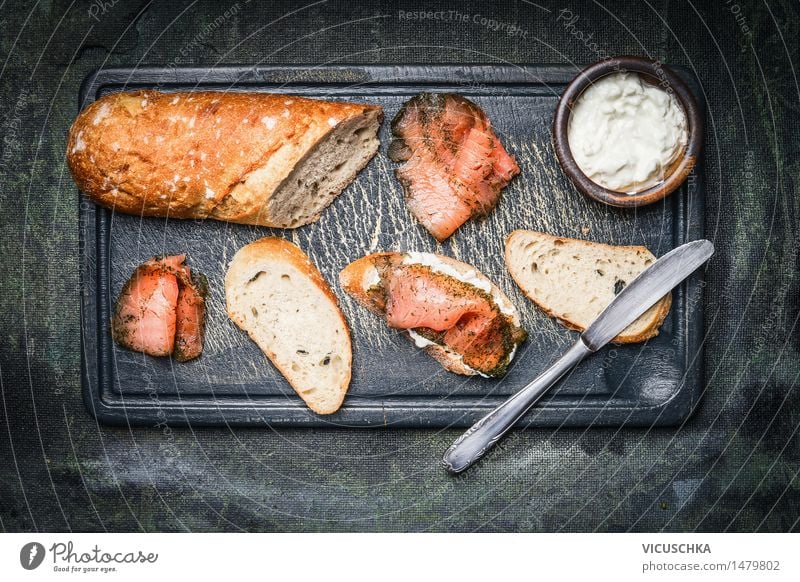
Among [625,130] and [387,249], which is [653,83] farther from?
[387,249]

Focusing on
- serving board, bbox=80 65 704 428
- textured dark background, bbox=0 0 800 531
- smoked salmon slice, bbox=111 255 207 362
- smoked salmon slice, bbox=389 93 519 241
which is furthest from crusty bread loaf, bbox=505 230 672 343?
smoked salmon slice, bbox=111 255 207 362

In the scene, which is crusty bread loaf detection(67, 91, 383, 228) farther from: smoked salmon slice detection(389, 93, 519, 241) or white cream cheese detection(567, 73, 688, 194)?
white cream cheese detection(567, 73, 688, 194)

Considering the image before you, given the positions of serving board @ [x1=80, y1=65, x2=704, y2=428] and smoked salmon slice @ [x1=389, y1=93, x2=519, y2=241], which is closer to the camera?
smoked salmon slice @ [x1=389, y1=93, x2=519, y2=241]

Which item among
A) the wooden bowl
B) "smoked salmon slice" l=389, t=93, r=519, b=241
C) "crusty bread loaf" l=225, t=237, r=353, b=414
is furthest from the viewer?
"crusty bread loaf" l=225, t=237, r=353, b=414

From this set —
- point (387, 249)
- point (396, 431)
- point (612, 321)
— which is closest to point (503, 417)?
point (396, 431)

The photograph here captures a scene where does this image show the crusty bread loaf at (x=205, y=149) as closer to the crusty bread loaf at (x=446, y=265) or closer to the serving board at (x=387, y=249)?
→ the serving board at (x=387, y=249)

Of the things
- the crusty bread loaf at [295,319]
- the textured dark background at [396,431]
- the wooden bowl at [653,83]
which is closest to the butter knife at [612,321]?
the textured dark background at [396,431]

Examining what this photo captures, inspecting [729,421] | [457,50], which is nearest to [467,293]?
[457,50]
